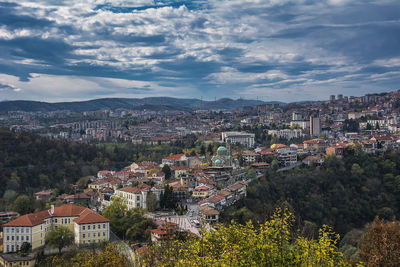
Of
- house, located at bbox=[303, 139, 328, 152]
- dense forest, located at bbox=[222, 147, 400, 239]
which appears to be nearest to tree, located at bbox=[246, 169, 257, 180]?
dense forest, located at bbox=[222, 147, 400, 239]

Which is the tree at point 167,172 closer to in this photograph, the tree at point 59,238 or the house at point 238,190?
the house at point 238,190

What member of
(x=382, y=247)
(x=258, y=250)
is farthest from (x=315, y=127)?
(x=258, y=250)

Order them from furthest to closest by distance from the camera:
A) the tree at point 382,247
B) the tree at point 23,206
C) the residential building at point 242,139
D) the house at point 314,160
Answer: the residential building at point 242,139 → the house at point 314,160 → the tree at point 23,206 → the tree at point 382,247

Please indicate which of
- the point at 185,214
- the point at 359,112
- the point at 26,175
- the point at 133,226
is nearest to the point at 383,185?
the point at 185,214

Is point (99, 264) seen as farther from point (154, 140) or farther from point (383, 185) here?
point (154, 140)

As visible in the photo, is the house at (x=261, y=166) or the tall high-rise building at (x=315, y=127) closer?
the house at (x=261, y=166)

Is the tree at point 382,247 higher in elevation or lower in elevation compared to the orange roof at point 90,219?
higher

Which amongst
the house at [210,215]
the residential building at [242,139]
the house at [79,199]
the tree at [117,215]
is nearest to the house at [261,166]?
the house at [210,215]
